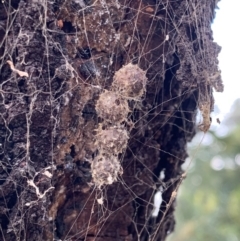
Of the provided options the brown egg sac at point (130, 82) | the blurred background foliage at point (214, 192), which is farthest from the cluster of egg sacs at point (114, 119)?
the blurred background foliage at point (214, 192)

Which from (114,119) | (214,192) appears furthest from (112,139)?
(214,192)

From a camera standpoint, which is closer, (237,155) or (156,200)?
(156,200)

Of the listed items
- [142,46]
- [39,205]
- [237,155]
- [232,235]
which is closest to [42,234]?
[39,205]

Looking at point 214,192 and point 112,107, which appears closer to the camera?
point 112,107

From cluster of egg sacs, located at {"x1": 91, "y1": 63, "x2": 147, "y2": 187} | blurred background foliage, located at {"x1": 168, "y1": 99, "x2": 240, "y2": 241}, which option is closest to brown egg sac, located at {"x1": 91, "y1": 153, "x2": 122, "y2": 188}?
cluster of egg sacs, located at {"x1": 91, "y1": 63, "x2": 147, "y2": 187}

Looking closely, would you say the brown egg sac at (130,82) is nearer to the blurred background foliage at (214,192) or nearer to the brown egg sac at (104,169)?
the brown egg sac at (104,169)

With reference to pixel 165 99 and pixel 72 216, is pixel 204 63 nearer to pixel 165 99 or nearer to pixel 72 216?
pixel 165 99

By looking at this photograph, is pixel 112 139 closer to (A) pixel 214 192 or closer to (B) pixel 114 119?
(B) pixel 114 119
